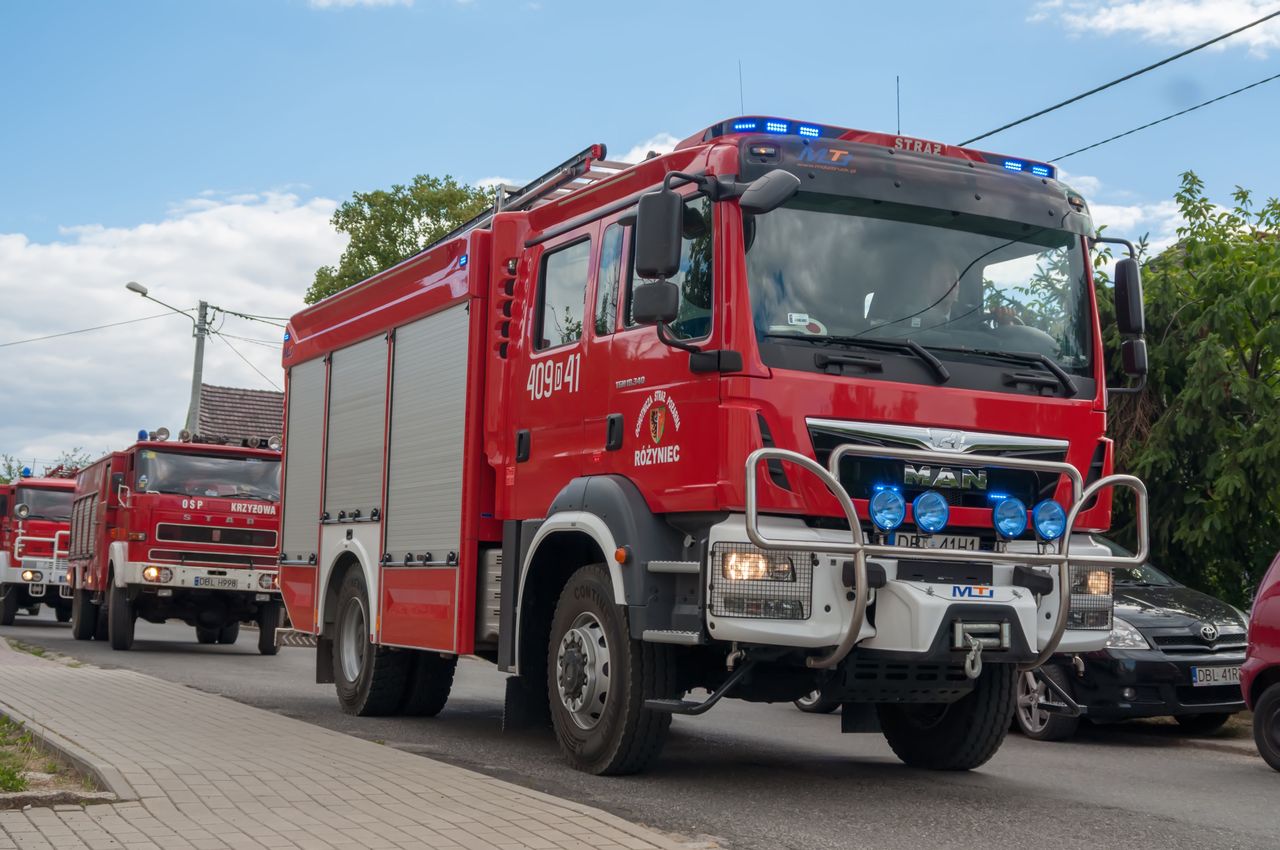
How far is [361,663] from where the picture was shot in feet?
37.2

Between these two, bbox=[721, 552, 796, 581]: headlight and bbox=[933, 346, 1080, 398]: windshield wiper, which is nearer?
bbox=[721, 552, 796, 581]: headlight

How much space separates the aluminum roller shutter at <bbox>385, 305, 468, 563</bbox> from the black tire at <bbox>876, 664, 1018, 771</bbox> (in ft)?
9.52

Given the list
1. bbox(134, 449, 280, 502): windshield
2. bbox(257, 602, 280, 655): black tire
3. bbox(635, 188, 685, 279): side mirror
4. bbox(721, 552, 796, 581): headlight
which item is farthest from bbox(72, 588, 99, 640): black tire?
bbox(721, 552, 796, 581): headlight

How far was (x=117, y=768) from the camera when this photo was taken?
7.14m

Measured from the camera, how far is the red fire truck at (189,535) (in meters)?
19.2

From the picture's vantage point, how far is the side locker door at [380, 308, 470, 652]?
31.8 feet

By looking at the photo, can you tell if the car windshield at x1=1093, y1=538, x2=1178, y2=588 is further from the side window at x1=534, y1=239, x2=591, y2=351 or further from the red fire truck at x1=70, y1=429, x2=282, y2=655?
the red fire truck at x1=70, y1=429, x2=282, y2=655

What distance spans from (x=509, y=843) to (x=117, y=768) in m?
2.34

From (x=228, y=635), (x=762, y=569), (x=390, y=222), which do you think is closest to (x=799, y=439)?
(x=762, y=569)

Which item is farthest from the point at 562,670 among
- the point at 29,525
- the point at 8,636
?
the point at 29,525

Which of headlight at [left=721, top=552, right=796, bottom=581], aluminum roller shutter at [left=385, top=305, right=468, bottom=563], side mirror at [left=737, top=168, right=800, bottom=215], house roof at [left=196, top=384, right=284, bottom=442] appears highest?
house roof at [left=196, top=384, right=284, bottom=442]

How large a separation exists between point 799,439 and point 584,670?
184cm

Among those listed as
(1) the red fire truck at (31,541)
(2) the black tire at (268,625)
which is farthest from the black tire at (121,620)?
(1) the red fire truck at (31,541)

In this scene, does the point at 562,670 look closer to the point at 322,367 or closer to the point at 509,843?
the point at 509,843
